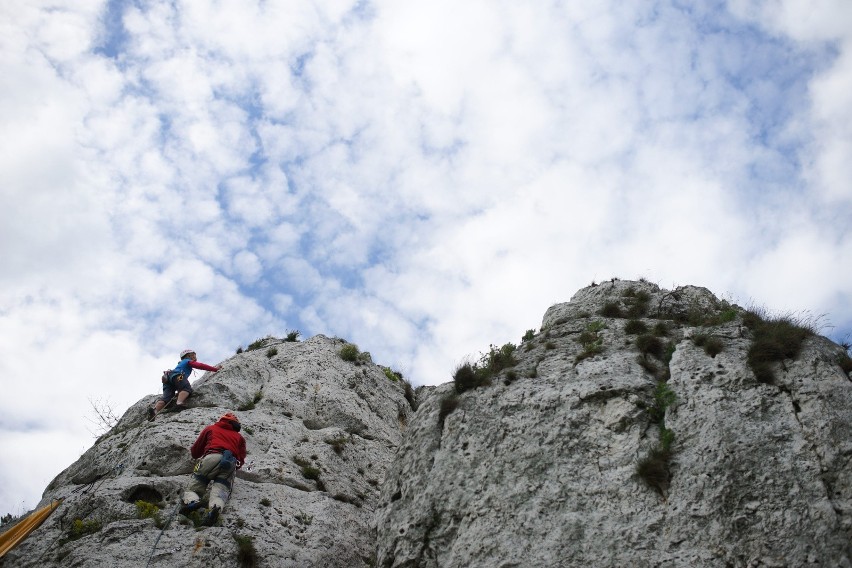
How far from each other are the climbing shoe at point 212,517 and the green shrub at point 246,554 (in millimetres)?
721

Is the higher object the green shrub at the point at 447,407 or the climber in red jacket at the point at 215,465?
the green shrub at the point at 447,407

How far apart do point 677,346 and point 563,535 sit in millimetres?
6017

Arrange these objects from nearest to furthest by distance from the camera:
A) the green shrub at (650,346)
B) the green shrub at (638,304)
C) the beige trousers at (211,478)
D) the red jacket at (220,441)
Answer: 1. the beige trousers at (211,478)
2. the red jacket at (220,441)
3. the green shrub at (650,346)
4. the green shrub at (638,304)

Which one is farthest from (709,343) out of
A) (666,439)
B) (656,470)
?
(656,470)

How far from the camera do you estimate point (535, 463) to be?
15508 millimetres

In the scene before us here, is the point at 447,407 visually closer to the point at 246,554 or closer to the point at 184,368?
the point at 246,554

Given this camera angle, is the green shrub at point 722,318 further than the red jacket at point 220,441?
Yes

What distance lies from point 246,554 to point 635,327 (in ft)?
36.8

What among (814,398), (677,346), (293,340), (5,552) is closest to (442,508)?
(677,346)

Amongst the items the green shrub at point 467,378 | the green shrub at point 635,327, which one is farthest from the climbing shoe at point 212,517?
the green shrub at point 635,327

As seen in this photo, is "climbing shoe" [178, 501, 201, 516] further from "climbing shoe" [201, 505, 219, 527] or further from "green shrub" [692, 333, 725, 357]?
"green shrub" [692, 333, 725, 357]

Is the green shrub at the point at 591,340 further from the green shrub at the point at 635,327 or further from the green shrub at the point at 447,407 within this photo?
the green shrub at the point at 447,407

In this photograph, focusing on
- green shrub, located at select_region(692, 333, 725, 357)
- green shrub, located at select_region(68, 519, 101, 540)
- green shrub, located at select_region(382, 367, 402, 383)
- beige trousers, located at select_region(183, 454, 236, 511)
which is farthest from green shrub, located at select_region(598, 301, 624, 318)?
green shrub, located at select_region(68, 519, 101, 540)

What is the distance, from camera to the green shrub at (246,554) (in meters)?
14.8
